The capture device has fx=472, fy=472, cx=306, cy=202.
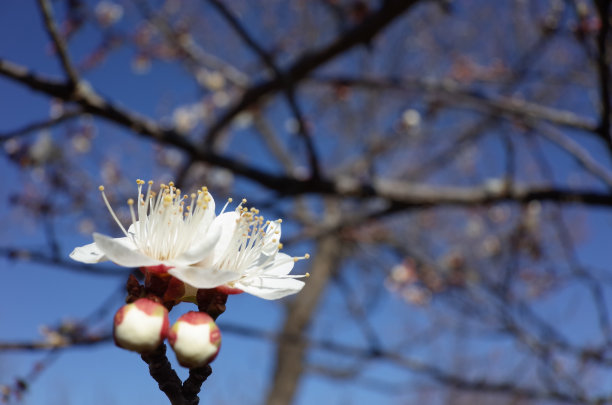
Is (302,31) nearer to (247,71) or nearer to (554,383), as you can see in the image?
(247,71)

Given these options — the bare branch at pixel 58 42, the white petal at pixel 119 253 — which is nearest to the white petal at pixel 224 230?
the white petal at pixel 119 253

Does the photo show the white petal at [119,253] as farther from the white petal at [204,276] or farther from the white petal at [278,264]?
the white petal at [278,264]

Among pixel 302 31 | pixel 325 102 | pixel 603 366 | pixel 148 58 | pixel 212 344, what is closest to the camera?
pixel 212 344

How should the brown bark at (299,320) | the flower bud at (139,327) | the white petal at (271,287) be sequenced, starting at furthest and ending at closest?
the brown bark at (299,320), the white petal at (271,287), the flower bud at (139,327)

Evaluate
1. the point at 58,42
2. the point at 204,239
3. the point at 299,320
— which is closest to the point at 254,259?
the point at 204,239

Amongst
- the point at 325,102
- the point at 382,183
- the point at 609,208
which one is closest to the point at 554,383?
the point at 609,208

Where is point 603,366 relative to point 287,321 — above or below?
below

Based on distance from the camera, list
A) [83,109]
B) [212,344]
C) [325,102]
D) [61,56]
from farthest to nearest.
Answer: [325,102] → [83,109] → [61,56] → [212,344]

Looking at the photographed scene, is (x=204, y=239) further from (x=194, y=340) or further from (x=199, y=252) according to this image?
(x=194, y=340)
